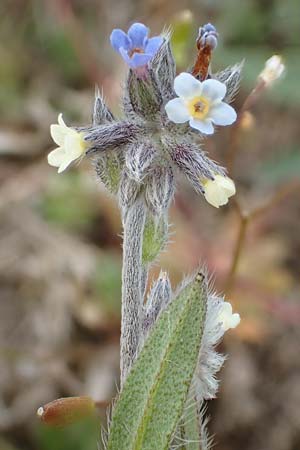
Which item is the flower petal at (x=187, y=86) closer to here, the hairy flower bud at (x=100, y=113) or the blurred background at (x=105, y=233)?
the hairy flower bud at (x=100, y=113)

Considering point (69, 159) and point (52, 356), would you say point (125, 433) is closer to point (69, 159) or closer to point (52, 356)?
point (69, 159)

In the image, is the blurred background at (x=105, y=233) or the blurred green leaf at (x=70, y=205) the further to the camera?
the blurred green leaf at (x=70, y=205)

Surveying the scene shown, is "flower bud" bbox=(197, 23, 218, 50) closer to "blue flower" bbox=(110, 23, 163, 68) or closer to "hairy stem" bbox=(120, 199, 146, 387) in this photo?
"blue flower" bbox=(110, 23, 163, 68)

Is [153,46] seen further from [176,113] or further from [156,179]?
[156,179]

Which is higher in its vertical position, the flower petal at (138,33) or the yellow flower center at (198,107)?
the flower petal at (138,33)

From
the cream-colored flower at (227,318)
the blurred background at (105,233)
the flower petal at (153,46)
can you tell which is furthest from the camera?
the blurred background at (105,233)

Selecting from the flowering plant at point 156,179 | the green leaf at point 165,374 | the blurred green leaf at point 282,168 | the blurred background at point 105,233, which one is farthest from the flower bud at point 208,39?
the blurred green leaf at point 282,168
